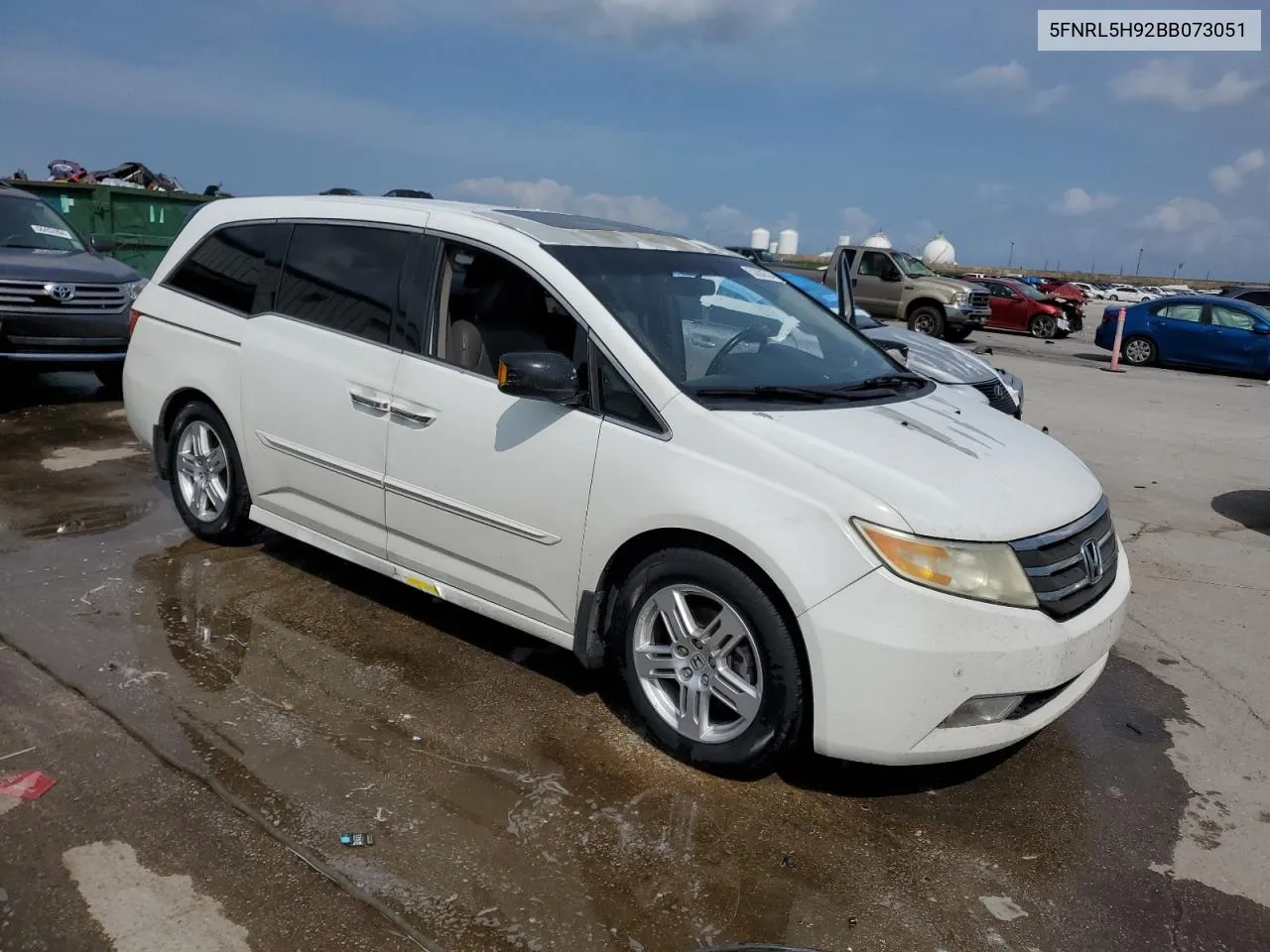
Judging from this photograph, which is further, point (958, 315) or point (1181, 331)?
point (958, 315)

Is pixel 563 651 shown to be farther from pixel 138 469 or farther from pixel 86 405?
pixel 86 405

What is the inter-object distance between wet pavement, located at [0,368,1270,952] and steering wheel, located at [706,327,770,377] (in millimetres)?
1366

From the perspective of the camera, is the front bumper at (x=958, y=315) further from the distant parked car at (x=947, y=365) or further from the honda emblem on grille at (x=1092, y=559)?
the honda emblem on grille at (x=1092, y=559)

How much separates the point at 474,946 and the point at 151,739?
1503 mm

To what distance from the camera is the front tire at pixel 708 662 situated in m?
3.12

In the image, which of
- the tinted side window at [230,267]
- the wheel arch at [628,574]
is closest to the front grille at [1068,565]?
the wheel arch at [628,574]

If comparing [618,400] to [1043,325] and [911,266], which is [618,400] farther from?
[1043,325]

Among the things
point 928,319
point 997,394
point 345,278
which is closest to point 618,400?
point 345,278

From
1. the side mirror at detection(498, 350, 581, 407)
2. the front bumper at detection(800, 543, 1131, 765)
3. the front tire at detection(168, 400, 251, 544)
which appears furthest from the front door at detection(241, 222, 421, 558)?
the front bumper at detection(800, 543, 1131, 765)

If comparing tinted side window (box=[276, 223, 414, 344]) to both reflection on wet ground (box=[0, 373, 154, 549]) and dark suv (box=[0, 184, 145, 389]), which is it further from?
dark suv (box=[0, 184, 145, 389])

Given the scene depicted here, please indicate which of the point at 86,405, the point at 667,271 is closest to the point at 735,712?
the point at 667,271

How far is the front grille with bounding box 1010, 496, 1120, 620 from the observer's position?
3102 mm

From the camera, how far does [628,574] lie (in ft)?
11.5

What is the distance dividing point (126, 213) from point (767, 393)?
44.7 ft
